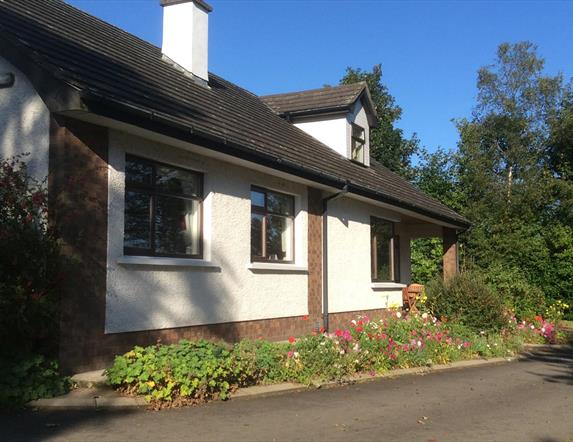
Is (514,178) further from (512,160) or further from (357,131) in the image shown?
(357,131)

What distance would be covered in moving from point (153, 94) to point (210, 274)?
9.59 ft

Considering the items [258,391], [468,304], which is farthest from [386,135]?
[258,391]

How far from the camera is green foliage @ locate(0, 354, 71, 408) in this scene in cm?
634

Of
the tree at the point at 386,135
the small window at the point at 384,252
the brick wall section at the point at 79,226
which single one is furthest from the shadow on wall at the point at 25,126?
the tree at the point at 386,135

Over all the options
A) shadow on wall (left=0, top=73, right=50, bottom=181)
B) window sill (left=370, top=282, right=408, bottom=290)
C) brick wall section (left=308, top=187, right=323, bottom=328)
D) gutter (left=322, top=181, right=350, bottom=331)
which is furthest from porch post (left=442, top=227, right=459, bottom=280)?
shadow on wall (left=0, top=73, right=50, bottom=181)

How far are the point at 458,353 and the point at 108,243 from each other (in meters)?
6.82

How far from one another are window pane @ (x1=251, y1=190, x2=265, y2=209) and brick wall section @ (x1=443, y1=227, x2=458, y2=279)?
32.3 feet

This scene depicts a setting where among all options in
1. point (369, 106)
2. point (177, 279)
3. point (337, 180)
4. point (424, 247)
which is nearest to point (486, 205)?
point (424, 247)

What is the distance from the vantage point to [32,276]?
6.80m

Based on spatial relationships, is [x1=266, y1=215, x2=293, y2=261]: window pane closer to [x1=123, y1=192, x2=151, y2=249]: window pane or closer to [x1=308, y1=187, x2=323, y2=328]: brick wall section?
[x1=308, y1=187, x2=323, y2=328]: brick wall section

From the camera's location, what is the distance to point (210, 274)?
9.77 m

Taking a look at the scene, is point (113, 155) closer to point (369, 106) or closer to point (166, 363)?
point (166, 363)

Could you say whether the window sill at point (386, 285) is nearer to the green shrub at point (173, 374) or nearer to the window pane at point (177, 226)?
the window pane at point (177, 226)

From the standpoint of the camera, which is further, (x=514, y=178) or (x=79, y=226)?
(x=514, y=178)
